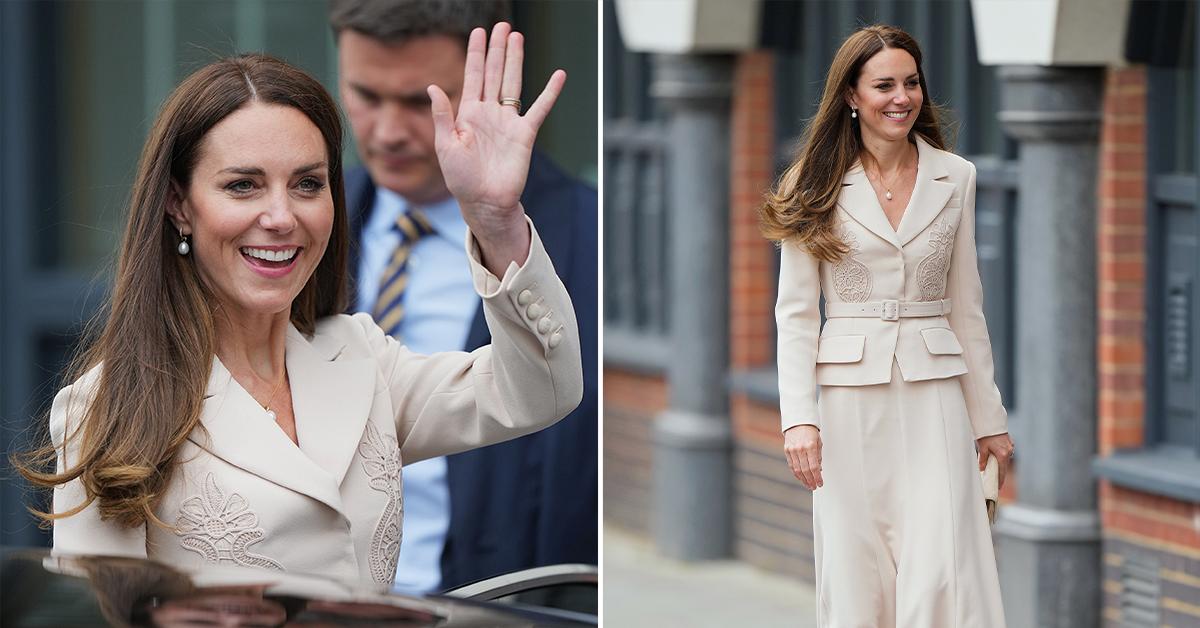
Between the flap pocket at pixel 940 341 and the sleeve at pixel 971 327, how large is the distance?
0.25ft

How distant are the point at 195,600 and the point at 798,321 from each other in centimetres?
153

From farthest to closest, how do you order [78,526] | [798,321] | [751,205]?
[751,205], [798,321], [78,526]

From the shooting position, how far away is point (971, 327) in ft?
11.8

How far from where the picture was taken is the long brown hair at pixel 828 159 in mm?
3455

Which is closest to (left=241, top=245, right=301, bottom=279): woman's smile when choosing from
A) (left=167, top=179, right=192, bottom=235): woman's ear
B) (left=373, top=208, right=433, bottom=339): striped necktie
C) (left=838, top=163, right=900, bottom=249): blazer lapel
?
(left=167, top=179, right=192, bottom=235): woman's ear

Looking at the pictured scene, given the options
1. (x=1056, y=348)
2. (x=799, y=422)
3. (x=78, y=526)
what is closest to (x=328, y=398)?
(x=78, y=526)

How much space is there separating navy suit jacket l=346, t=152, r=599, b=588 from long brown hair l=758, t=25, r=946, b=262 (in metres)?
1.23

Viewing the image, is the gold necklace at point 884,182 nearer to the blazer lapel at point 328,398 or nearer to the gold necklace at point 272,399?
the blazer lapel at point 328,398

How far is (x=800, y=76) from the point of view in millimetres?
8953

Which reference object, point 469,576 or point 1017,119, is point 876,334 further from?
point 1017,119

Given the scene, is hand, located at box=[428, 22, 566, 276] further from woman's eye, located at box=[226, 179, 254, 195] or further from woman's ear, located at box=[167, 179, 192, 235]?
woman's ear, located at box=[167, 179, 192, 235]

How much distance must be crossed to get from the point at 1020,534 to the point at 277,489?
13.9ft

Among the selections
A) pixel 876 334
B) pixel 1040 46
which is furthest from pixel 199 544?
pixel 1040 46

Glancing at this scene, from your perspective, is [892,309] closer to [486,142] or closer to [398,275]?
[486,142]
